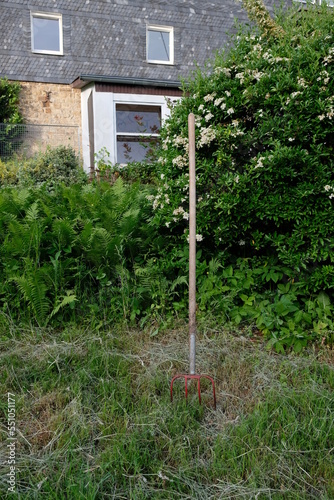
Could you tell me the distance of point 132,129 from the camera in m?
13.2

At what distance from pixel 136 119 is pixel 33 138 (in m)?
2.85

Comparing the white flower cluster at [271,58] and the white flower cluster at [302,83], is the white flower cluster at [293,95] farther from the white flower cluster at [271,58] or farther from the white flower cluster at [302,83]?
the white flower cluster at [271,58]

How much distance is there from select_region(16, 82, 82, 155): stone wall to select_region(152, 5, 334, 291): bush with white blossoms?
9.54 m

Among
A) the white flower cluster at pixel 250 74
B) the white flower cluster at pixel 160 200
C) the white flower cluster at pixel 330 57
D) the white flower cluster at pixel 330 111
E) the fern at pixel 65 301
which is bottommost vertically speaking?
the fern at pixel 65 301

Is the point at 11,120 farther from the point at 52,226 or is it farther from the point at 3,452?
the point at 3,452

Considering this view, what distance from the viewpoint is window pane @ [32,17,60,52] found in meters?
13.5

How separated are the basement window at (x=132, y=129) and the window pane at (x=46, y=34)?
2766mm

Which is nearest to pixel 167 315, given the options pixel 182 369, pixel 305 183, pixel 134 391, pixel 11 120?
pixel 182 369

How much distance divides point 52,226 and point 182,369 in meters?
1.79

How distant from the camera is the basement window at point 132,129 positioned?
12.9m

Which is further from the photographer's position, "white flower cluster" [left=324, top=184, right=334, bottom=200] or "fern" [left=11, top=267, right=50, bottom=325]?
"fern" [left=11, top=267, right=50, bottom=325]

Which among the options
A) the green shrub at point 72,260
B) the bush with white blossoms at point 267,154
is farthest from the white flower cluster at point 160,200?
the green shrub at point 72,260

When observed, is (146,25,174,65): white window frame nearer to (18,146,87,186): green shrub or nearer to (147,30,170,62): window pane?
(147,30,170,62): window pane

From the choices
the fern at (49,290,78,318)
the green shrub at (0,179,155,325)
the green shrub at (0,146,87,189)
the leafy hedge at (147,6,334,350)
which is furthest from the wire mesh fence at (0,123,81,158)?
the fern at (49,290,78,318)
